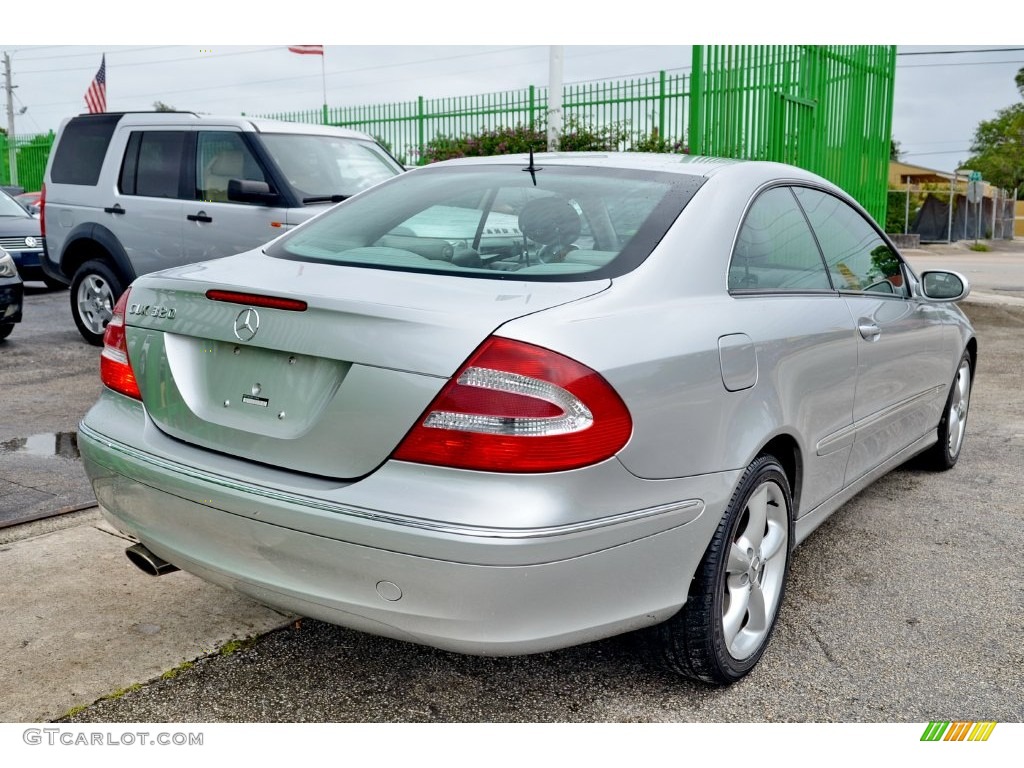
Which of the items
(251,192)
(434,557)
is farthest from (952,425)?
(251,192)

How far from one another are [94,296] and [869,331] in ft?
23.1

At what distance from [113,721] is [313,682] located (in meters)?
0.53

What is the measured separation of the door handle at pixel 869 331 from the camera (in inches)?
145

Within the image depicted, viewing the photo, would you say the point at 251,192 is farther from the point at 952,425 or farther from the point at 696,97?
the point at 696,97

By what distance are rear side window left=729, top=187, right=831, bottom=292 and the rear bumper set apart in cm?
73

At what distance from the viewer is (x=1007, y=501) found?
16.0ft

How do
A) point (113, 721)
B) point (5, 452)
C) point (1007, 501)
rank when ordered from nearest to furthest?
1. point (113, 721)
2. point (1007, 501)
3. point (5, 452)

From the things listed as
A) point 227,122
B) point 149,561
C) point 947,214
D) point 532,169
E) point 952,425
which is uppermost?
point 227,122

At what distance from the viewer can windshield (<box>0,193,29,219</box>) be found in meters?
13.1

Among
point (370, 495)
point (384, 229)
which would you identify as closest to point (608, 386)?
point (370, 495)

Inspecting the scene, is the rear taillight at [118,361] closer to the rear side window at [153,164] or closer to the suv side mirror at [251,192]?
the suv side mirror at [251,192]

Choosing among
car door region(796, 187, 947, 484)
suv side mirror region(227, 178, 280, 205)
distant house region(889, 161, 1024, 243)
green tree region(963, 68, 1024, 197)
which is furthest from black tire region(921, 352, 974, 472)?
green tree region(963, 68, 1024, 197)

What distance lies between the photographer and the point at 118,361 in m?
2.95

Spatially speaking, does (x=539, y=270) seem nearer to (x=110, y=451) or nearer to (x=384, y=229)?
(x=384, y=229)
